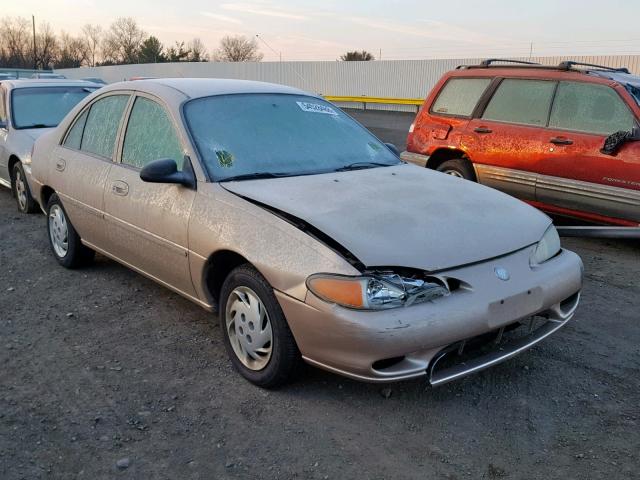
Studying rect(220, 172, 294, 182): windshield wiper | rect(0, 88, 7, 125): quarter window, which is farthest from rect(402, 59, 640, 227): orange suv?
rect(0, 88, 7, 125): quarter window

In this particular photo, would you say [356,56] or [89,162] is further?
[356,56]

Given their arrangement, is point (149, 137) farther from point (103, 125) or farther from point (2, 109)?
point (2, 109)

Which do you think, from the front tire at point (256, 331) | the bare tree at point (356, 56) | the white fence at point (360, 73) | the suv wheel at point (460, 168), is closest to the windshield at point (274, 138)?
the front tire at point (256, 331)

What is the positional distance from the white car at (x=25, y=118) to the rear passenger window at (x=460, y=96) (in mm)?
4742

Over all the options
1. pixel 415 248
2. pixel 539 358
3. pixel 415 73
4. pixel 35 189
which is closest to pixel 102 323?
pixel 35 189

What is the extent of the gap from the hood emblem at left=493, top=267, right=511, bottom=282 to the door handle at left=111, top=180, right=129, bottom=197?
2.52 metres

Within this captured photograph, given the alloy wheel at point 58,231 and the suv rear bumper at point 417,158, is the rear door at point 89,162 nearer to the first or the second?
the alloy wheel at point 58,231

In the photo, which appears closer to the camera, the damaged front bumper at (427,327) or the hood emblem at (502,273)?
the damaged front bumper at (427,327)

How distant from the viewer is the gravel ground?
2.81m

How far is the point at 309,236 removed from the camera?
314 cm

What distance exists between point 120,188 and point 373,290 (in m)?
2.28

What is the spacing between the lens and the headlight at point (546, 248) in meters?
3.43

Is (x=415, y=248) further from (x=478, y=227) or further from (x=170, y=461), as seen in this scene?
(x=170, y=461)

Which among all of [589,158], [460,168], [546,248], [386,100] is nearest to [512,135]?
[460,168]
